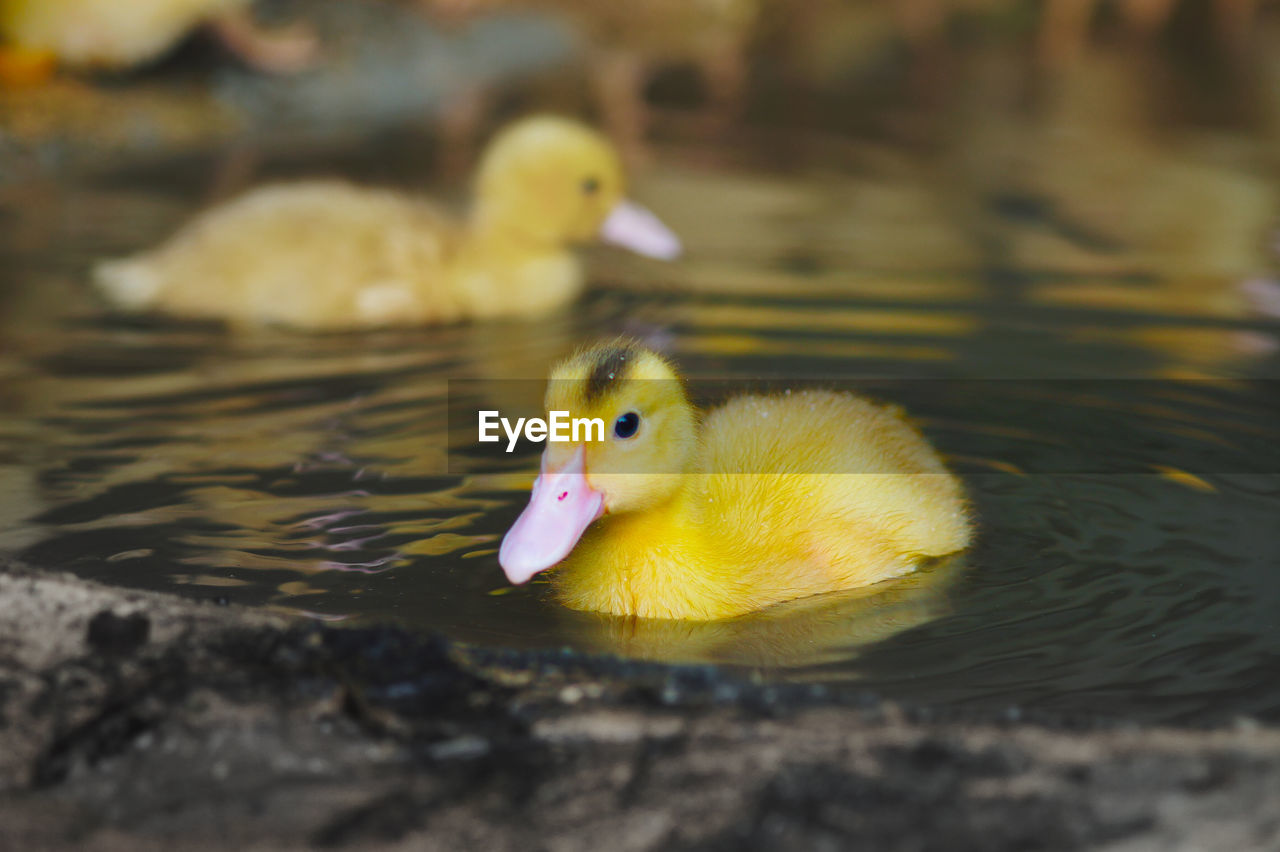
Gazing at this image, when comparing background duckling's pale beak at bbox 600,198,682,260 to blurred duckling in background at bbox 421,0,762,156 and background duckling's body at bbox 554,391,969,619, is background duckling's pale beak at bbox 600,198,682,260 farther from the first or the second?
blurred duckling in background at bbox 421,0,762,156

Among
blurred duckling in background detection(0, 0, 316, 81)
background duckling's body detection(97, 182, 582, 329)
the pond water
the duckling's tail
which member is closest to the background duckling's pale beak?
the pond water

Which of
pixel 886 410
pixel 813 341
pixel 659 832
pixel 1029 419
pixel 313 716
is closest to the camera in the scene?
pixel 659 832

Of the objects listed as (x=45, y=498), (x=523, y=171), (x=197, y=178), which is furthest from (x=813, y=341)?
(x=197, y=178)

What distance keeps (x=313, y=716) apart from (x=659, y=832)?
598 mm

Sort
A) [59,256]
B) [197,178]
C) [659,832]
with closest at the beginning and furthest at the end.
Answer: [659,832] < [59,256] < [197,178]

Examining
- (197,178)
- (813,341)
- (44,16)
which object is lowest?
(813,341)

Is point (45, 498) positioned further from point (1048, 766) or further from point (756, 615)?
point (1048, 766)

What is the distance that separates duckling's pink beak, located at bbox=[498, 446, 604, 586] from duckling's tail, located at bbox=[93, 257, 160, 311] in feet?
10.2

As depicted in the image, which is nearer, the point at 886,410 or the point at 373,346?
the point at 886,410

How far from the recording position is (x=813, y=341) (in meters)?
5.07

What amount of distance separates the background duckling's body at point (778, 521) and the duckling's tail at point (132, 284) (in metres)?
2.83

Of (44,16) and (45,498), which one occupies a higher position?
(44,16)

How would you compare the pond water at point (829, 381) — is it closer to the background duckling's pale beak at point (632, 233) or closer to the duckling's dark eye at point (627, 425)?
the background duckling's pale beak at point (632, 233)

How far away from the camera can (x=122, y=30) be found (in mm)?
8805
